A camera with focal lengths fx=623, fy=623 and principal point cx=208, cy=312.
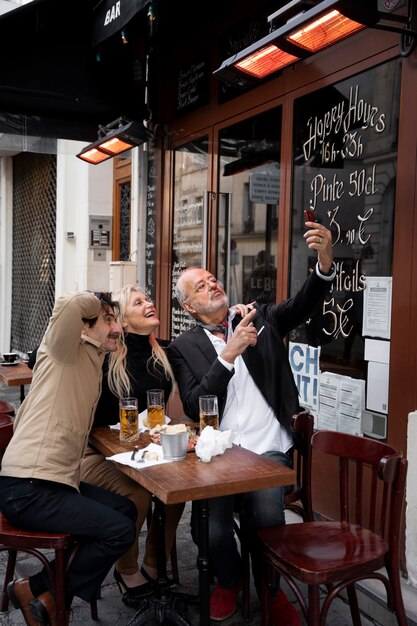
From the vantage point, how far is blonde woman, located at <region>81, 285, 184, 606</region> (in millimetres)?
3027

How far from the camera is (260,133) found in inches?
183

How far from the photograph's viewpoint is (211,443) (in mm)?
2547

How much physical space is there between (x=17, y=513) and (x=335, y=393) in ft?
6.81

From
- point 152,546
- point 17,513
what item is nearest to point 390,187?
point 152,546

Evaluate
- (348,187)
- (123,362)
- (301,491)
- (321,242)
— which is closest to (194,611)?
(301,491)

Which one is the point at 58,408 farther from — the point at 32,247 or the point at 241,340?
the point at 32,247

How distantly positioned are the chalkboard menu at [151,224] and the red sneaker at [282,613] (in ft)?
13.0

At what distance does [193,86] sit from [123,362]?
335 centimetres

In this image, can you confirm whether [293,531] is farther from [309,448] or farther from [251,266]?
[251,266]

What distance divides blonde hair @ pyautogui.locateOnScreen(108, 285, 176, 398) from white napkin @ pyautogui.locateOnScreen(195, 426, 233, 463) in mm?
603

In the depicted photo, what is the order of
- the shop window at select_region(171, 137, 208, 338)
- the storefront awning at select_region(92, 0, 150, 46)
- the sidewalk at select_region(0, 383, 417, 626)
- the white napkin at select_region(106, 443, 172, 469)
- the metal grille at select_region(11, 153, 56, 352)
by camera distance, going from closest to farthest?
the white napkin at select_region(106, 443, 172, 469)
the sidewalk at select_region(0, 383, 417, 626)
the storefront awning at select_region(92, 0, 150, 46)
the shop window at select_region(171, 137, 208, 338)
the metal grille at select_region(11, 153, 56, 352)

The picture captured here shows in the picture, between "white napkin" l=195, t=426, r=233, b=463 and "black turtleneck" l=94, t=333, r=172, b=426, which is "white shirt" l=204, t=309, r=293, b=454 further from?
"white napkin" l=195, t=426, r=233, b=463

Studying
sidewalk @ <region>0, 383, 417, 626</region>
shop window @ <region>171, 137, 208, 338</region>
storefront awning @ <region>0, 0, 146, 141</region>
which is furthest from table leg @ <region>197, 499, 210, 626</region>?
storefront awning @ <region>0, 0, 146, 141</region>

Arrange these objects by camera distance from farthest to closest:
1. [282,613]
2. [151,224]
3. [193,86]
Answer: [151,224] → [193,86] → [282,613]
